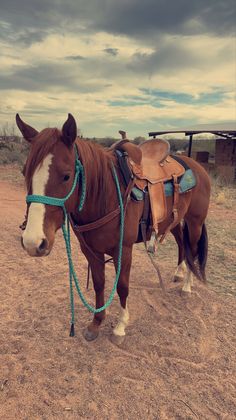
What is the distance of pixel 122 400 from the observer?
6.62 feet

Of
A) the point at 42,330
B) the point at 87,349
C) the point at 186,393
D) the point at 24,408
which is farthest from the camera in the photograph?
the point at 42,330

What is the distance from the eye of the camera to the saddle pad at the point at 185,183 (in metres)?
2.94

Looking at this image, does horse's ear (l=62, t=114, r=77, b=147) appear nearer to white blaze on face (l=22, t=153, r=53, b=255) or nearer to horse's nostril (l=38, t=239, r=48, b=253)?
white blaze on face (l=22, t=153, r=53, b=255)

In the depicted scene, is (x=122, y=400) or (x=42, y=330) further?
(x=42, y=330)

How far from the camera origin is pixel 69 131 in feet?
5.31

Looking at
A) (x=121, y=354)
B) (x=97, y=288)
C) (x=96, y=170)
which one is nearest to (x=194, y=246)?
(x=97, y=288)

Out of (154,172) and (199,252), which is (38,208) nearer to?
(154,172)

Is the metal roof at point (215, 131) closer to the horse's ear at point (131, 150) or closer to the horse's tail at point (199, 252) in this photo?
the horse's tail at point (199, 252)

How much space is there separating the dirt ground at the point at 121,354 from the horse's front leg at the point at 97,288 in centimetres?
8

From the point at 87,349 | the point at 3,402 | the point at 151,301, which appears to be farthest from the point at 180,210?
the point at 3,402

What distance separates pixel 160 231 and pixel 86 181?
4.57ft

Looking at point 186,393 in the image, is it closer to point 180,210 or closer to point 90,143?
point 180,210

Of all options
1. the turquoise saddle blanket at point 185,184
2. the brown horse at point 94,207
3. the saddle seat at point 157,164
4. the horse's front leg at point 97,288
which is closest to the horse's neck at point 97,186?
the brown horse at point 94,207

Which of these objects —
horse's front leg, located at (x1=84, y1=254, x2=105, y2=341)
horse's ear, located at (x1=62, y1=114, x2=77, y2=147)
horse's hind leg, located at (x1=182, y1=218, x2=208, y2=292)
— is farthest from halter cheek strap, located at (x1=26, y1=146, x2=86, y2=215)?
horse's hind leg, located at (x1=182, y1=218, x2=208, y2=292)
